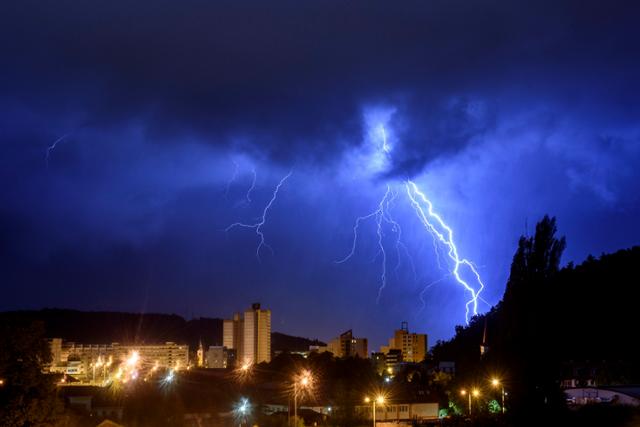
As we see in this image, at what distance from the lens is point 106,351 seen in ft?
377

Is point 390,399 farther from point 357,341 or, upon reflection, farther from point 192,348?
point 192,348

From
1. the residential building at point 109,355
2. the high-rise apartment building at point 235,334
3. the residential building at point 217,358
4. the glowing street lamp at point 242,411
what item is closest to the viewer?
the glowing street lamp at point 242,411

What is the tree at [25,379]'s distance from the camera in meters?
18.4

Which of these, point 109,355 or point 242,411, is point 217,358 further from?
point 242,411

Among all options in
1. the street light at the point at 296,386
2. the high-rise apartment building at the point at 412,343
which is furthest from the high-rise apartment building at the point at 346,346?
→ the street light at the point at 296,386

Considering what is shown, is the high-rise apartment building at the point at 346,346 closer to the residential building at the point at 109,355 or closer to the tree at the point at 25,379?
the residential building at the point at 109,355

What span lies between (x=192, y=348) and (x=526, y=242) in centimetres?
12942

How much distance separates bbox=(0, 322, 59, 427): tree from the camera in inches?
723

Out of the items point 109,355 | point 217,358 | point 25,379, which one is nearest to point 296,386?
point 25,379

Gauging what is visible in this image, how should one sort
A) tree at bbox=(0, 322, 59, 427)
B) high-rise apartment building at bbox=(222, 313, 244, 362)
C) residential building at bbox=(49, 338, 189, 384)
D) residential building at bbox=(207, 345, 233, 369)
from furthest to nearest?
high-rise apartment building at bbox=(222, 313, 244, 362)
residential building at bbox=(207, 345, 233, 369)
residential building at bbox=(49, 338, 189, 384)
tree at bbox=(0, 322, 59, 427)

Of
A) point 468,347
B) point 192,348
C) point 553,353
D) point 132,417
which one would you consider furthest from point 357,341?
point 553,353

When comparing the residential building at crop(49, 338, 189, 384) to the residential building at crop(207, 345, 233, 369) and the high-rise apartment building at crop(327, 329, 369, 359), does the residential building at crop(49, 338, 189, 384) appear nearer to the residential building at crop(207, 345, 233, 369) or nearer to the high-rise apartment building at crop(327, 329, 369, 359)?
the residential building at crop(207, 345, 233, 369)

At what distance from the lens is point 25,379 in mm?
18703

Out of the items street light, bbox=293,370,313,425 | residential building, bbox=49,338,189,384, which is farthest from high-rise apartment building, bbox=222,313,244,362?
street light, bbox=293,370,313,425
